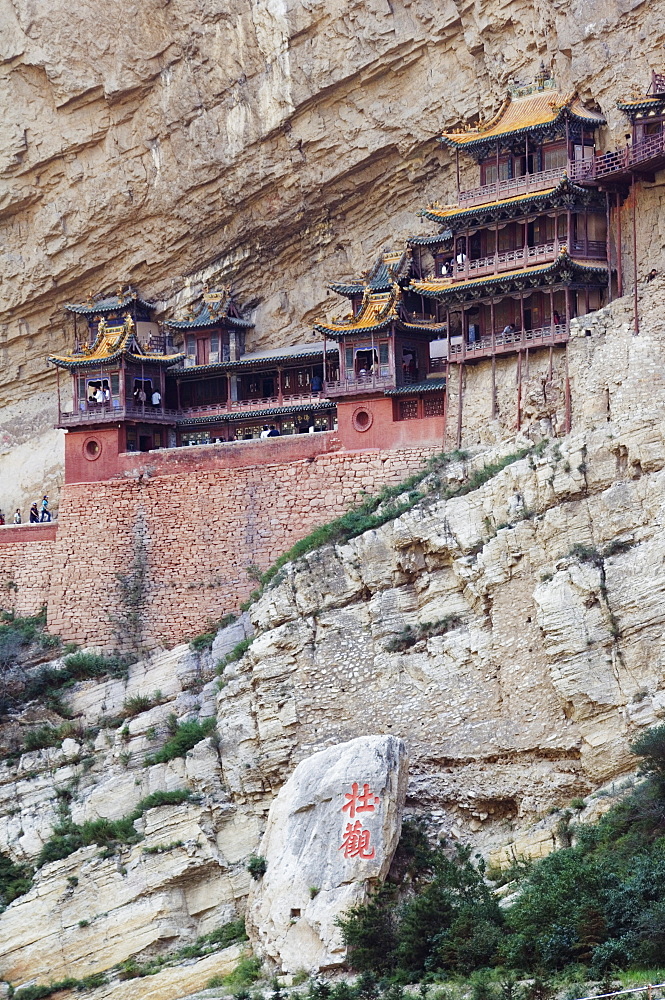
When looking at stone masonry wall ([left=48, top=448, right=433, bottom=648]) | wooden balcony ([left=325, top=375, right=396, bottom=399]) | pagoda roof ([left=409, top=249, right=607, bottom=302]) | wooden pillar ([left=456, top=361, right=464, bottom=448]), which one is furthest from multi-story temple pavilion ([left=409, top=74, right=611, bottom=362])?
stone masonry wall ([left=48, top=448, right=433, bottom=648])

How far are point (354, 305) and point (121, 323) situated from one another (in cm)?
700

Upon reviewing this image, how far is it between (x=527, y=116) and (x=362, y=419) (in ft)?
26.0

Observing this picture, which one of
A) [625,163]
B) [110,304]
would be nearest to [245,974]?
[625,163]

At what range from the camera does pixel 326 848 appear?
116ft

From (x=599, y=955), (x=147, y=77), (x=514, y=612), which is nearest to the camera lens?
(x=599, y=955)

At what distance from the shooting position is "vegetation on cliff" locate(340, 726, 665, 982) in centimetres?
2942

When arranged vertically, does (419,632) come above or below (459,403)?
below

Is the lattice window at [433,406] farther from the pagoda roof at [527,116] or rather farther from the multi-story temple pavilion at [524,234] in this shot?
the pagoda roof at [527,116]

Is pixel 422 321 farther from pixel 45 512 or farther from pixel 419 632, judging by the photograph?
pixel 45 512

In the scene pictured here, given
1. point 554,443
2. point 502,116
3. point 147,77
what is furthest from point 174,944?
point 147,77

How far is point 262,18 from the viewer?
164ft

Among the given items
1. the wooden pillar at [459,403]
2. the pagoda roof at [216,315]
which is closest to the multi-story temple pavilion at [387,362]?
the wooden pillar at [459,403]

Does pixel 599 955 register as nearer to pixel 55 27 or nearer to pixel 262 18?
pixel 262 18

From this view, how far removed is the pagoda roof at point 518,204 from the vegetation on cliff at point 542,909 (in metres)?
14.6
